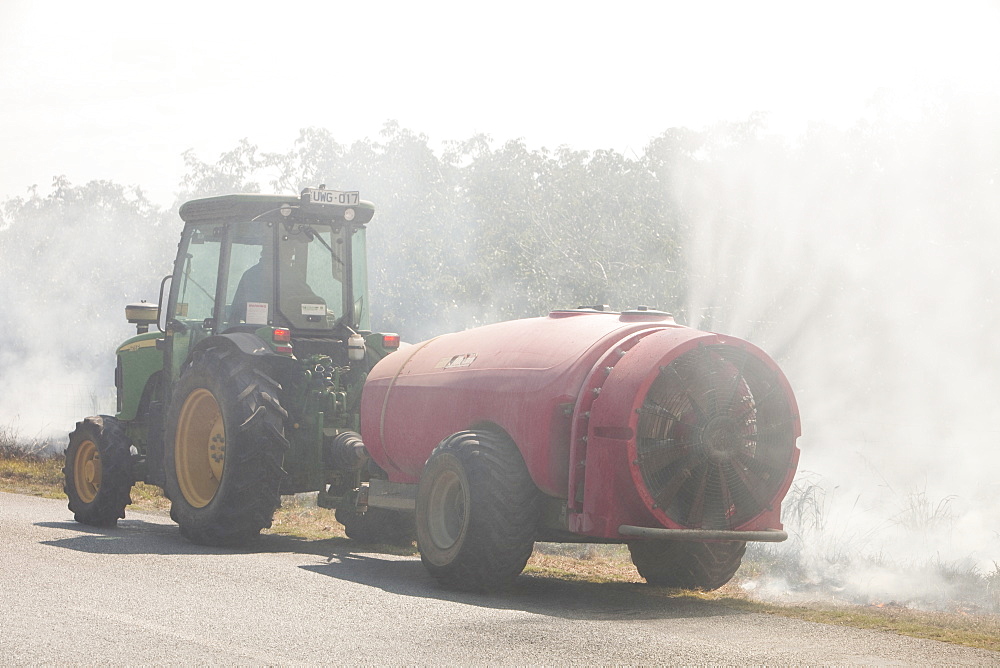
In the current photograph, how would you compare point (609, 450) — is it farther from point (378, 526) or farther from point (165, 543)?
point (165, 543)

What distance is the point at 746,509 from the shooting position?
923 centimetres

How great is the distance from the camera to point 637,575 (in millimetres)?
11102

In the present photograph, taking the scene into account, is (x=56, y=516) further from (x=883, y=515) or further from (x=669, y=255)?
(x=669, y=255)

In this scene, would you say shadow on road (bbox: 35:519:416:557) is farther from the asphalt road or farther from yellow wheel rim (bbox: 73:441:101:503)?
the asphalt road

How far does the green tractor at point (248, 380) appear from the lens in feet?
37.3

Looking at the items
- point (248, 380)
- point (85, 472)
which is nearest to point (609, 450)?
point (248, 380)

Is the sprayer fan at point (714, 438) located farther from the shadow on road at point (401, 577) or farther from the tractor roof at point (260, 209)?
the tractor roof at point (260, 209)

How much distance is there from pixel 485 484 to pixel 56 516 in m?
7.02

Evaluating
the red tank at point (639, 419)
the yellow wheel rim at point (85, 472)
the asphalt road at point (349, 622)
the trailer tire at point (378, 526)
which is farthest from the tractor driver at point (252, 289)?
the red tank at point (639, 419)

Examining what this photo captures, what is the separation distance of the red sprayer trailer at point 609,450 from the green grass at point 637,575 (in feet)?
1.81

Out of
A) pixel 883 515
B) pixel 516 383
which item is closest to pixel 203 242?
pixel 516 383

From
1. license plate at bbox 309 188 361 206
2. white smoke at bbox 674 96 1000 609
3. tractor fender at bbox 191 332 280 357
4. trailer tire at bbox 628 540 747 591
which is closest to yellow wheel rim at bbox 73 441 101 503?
tractor fender at bbox 191 332 280 357

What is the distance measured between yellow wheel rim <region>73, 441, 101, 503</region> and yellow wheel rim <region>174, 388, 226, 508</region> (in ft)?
6.28

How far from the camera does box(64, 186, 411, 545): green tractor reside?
1137 cm
